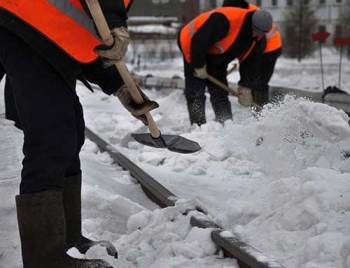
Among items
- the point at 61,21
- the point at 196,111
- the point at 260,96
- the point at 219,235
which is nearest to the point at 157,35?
the point at 260,96

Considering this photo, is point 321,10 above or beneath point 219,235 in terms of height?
beneath

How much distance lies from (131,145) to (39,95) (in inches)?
156

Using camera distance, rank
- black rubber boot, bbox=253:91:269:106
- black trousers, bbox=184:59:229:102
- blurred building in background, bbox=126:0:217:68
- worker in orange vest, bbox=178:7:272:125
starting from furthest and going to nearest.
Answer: blurred building in background, bbox=126:0:217:68, black rubber boot, bbox=253:91:269:106, black trousers, bbox=184:59:229:102, worker in orange vest, bbox=178:7:272:125

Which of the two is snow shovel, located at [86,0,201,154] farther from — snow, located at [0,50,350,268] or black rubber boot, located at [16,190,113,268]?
black rubber boot, located at [16,190,113,268]

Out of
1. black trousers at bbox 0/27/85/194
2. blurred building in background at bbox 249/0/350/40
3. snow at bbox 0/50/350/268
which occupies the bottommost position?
blurred building in background at bbox 249/0/350/40

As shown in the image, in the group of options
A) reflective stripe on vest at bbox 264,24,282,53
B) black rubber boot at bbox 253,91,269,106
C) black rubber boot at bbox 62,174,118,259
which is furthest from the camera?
reflective stripe on vest at bbox 264,24,282,53

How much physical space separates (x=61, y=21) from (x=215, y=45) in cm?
478

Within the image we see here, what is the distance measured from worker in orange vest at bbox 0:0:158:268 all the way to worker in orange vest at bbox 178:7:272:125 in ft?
14.7

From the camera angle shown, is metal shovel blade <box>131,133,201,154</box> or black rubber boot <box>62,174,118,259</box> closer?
black rubber boot <box>62,174,118,259</box>

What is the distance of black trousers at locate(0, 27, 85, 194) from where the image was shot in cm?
232

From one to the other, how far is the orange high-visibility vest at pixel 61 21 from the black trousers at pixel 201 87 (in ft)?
16.1

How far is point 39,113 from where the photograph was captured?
2.33m

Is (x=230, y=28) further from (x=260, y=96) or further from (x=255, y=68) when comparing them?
(x=260, y=96)

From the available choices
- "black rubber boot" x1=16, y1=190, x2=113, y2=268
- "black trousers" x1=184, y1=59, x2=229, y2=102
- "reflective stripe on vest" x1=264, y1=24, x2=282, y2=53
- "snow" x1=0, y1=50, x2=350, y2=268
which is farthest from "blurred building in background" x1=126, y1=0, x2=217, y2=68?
"black rubber boot" x1=16, y1=190, x2=113, y2=268
